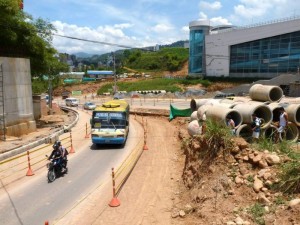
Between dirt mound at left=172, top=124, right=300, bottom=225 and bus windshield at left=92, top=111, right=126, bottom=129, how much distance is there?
25.3 ft

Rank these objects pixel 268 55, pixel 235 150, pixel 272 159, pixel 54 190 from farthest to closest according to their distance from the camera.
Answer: pixel 268 55
pixel 54 190
pixel 235 150
pixel 272 159

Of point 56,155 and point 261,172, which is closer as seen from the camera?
point 261,172

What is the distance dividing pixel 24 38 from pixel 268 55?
4953 cm

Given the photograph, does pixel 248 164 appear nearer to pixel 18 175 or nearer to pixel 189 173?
pixel 189 173

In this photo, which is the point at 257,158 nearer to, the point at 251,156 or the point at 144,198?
the point at 251,156

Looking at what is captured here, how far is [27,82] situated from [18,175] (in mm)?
12414

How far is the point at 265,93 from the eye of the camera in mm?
17234

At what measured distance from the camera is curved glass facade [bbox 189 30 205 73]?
78.2m

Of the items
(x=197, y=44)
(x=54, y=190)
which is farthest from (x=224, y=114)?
(x=197, y=44)

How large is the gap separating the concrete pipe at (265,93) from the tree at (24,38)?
16.5 metres

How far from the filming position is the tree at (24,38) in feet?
79.9

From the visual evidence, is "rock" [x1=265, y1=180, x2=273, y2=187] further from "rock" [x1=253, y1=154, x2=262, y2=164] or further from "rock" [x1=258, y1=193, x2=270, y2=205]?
"rock" [x1=253, y1=154, x2=262, y2=164]

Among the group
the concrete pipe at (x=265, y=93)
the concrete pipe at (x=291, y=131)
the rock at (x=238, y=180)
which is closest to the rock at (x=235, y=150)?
the rock at (x=238, y=180)

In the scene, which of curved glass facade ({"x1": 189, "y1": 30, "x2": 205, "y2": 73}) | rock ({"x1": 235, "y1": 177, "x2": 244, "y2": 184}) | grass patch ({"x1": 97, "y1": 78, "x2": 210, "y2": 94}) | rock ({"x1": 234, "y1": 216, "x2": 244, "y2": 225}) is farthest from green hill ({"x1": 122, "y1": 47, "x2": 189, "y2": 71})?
rock ({"x1": 234, "y1": 216, "x2": 244, "y2": 225})
